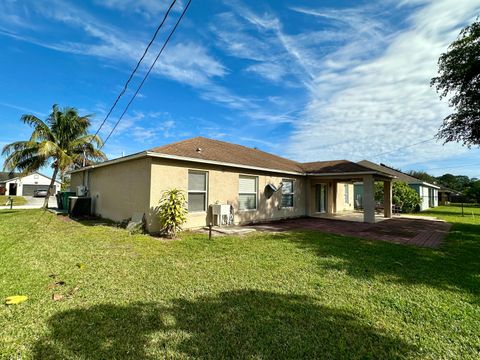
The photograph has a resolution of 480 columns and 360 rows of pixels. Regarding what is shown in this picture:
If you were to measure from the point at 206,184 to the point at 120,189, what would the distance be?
3993 millimetres

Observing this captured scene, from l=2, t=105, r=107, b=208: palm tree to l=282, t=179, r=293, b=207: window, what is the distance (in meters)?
12.2

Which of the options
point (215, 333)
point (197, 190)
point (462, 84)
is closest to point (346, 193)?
point (462, 84)

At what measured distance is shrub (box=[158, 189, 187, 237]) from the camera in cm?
825

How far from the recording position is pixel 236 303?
3650mm

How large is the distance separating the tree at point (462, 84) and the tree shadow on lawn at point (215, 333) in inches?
565

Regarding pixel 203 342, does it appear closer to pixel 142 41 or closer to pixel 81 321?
pixel 81 321

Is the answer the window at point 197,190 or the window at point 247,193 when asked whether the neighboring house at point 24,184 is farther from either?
the window at point 247,193

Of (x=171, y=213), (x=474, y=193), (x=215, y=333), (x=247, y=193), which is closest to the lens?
(x=215, y=333)

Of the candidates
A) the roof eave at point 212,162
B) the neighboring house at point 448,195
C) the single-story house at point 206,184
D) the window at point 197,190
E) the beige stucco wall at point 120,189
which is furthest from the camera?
the neighboring house at point 448,195

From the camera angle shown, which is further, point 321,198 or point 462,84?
point 321,198

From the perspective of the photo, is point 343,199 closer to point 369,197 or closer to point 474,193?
point 369,197

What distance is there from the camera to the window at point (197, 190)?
9.80 m

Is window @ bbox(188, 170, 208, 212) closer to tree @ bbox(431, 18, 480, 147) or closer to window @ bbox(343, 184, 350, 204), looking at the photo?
tree @ bbox(431, 18, 480, 147)

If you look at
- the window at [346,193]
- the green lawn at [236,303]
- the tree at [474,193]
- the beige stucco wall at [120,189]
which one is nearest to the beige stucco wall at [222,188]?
the beige stucco wall at [120,189]
